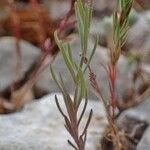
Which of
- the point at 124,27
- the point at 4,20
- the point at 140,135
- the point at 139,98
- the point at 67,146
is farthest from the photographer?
the point at 4,20

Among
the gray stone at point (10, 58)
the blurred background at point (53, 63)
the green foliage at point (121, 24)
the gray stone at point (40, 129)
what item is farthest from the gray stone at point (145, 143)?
the gray stone at point (10, 58)

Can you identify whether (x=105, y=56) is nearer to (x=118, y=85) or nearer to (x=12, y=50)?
(x=118, y=85)

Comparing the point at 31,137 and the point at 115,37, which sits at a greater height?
the point at 115,37

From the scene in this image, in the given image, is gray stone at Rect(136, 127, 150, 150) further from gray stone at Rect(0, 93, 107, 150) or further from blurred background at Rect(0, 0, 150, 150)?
gray stone at Rect(0, 93, 107, 150)

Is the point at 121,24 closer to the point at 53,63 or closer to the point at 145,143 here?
the point at 145,143

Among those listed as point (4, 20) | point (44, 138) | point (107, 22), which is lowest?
point (4, 20)

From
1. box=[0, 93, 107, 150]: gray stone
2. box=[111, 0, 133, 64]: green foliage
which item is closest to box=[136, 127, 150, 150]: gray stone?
box=[0, 93, 107, 150]: gray stone

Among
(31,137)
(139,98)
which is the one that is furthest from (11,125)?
(139,98)
